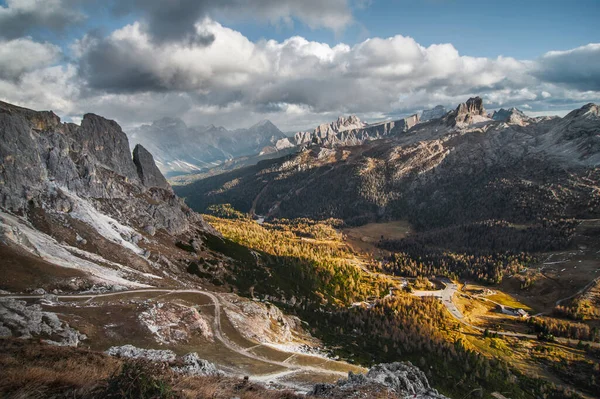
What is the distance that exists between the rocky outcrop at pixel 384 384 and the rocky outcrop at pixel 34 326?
107ft

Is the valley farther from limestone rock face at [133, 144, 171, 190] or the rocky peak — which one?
limestone rock face at [133, 144, 171, 190]

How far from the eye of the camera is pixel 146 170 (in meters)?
181

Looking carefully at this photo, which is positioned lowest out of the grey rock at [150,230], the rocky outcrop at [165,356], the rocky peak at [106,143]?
the rocky outcrop at [165,356]

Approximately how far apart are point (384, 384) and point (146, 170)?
182220 mm

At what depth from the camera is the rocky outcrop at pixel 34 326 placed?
36031 millimetres

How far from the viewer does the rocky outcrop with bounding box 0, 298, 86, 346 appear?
36031 millimetres

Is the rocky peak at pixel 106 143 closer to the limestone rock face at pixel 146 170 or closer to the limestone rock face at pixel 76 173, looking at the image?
the limestone rock face at pixel 76 173

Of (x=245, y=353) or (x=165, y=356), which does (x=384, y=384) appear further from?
(x=245, y=353)

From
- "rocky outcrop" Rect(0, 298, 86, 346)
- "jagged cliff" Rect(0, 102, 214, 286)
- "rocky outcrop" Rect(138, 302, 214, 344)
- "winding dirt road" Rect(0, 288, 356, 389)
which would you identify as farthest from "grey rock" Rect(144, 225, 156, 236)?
"rocky outcrop" Rect(0, 298, 86, 346)

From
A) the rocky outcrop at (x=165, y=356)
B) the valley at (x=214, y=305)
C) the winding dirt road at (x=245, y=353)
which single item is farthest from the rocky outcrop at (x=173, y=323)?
the rocky outcrop at (x=165, y=356)

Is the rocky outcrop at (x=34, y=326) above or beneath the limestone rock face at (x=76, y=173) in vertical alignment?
beneath

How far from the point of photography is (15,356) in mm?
17734

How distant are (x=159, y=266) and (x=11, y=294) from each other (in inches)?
1957

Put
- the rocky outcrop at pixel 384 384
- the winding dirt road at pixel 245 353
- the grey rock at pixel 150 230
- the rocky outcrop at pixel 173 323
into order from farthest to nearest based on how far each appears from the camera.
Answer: the grey rock at pixel 150 230, the rocky outcrop at pixel 173 323, the winding dirt road at pixel 245 353, the rocky outcrop at pixel 384 384
